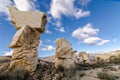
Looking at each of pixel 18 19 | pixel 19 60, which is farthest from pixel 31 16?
pixel 19 60

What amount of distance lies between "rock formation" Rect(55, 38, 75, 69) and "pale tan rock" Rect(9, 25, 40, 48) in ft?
11.1

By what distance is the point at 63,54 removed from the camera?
14320mm

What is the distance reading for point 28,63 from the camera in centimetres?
1045

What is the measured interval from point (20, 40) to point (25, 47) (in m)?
0.49

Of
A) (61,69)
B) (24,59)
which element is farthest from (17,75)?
(61,69)

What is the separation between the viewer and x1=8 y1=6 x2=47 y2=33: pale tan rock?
1129cm

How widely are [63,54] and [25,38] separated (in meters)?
4.38

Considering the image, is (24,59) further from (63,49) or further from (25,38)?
(63,49)

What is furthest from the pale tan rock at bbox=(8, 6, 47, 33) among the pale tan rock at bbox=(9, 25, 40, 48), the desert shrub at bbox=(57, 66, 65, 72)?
the desert shrub at bbox=(57, 66, 65, 72)

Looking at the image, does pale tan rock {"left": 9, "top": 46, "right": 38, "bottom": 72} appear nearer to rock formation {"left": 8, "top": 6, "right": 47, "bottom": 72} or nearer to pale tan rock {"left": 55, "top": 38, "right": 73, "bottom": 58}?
rock formation {"left": 8, "top": 6, "right": 47, "bottom": 72}

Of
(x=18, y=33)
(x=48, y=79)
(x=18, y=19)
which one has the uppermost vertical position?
(x=18, y=19)

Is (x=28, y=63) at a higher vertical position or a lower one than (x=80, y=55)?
lower

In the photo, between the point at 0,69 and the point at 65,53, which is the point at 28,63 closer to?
the point at 0,69

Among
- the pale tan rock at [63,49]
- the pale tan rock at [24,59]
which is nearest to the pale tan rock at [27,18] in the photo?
the pale tan rock at [24,59]
